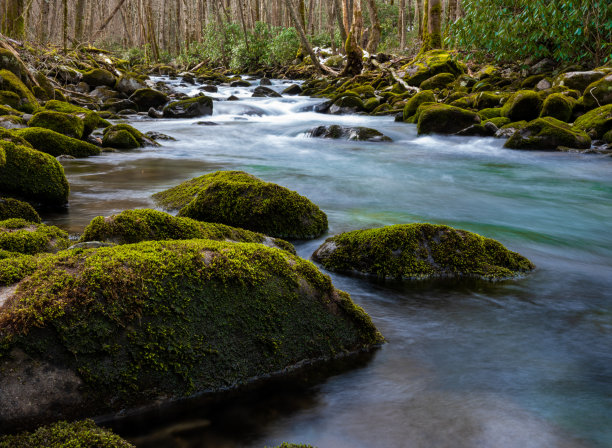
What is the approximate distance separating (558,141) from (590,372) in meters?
9.96

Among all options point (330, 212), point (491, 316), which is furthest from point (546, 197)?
point (491, 316)

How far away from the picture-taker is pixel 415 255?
13.3ft

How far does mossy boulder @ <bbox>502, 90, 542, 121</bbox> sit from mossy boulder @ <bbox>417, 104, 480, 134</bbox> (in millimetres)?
877

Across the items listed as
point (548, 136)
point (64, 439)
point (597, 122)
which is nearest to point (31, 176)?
point (64, 439)

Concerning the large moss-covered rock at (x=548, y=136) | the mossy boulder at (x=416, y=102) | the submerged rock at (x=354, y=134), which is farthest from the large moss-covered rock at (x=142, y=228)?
the mossy boulder at (x=416, y=102)

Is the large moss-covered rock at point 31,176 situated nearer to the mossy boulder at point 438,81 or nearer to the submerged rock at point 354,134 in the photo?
the submerged rock at point 354,134

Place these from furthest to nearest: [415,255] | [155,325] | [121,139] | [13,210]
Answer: [121,139] < [13,210] < [415,255] < [155,325]

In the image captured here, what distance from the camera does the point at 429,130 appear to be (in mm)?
13617

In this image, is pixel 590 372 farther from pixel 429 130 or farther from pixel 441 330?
pixel 429 130

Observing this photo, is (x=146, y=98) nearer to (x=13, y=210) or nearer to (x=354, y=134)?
(x=354, y=134)

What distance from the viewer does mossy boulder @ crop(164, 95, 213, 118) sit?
17.5m

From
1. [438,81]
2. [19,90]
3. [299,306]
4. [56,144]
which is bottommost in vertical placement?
[299,306]

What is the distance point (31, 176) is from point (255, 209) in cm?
270

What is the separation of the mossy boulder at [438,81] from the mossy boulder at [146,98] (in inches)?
397
